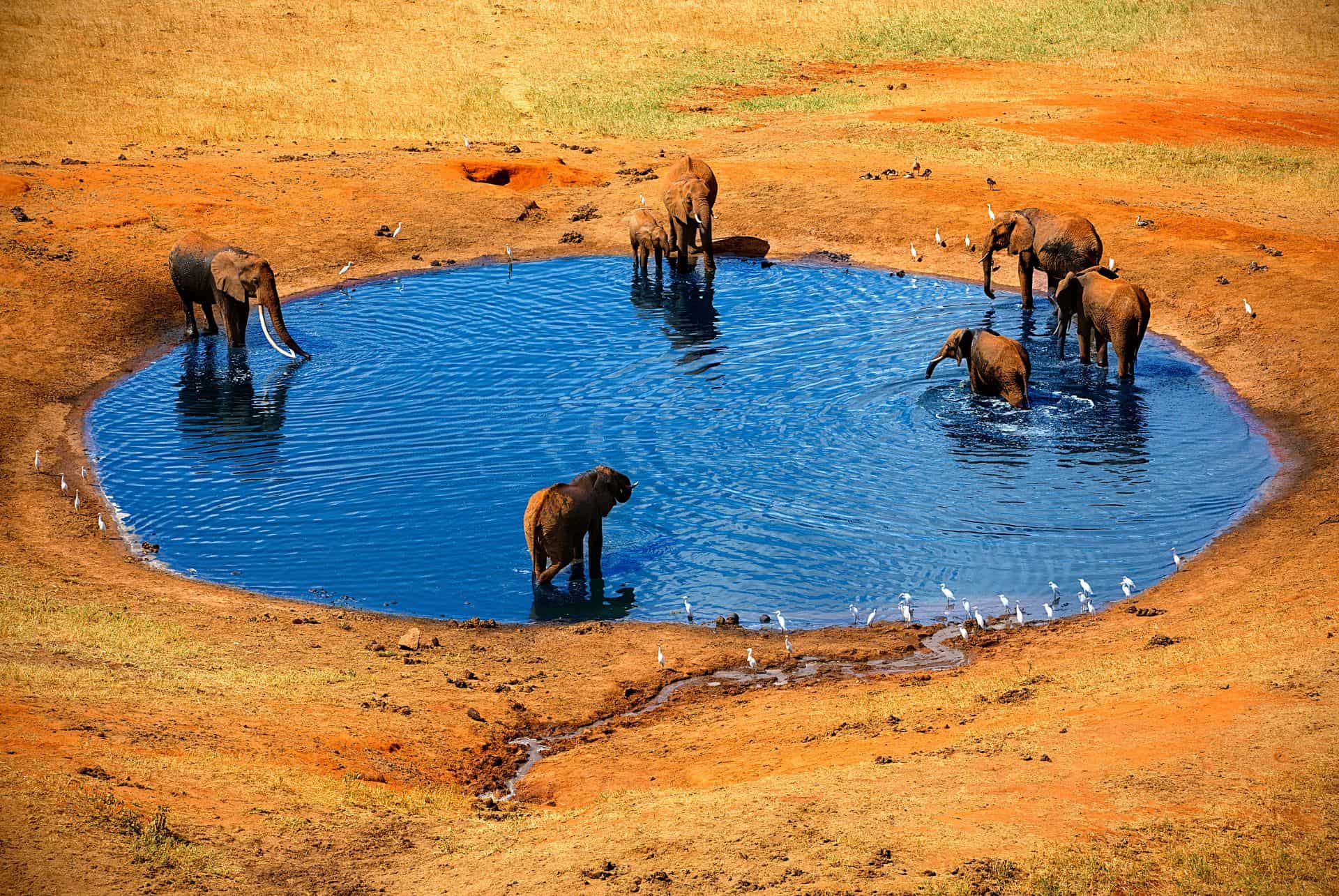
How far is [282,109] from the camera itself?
42.8 metres

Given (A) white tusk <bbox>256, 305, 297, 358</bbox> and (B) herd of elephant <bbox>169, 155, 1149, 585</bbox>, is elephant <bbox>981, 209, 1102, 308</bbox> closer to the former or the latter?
(B) herd of elephant <bbox>169, 155, 1149, 585</bbox>

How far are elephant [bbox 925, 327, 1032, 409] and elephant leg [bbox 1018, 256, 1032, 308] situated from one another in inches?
230

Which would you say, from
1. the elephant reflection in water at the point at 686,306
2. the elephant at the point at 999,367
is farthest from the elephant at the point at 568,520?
the elephant reflection in water at the point at 686,306

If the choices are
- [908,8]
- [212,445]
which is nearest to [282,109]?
[212,445]

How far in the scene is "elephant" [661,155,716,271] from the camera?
30234 millimetres

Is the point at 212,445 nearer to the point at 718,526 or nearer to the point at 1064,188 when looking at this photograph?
the point at 718,526

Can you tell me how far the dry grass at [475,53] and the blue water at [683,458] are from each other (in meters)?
16.5

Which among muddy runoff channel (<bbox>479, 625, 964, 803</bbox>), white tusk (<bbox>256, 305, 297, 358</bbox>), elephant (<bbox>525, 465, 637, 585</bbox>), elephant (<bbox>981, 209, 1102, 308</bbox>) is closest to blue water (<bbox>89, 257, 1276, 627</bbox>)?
white tusk (<bbox>256, 305, 297, 358</bbox>)

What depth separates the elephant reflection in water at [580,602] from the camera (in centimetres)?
1539

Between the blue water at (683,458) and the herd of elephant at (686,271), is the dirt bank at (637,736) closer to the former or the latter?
the blue water at (683,458)

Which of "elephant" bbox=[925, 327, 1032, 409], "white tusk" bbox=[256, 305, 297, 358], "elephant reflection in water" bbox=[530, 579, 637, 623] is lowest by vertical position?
"elephant reflection in water" bbox=[530, 579, 637, 623]

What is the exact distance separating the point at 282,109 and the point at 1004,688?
36346 millimetres

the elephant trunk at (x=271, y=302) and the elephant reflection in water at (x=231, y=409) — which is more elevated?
the elephant trunk at (x=271, y=302)

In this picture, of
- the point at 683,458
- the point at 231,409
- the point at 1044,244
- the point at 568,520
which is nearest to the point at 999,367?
the point at 683,458
